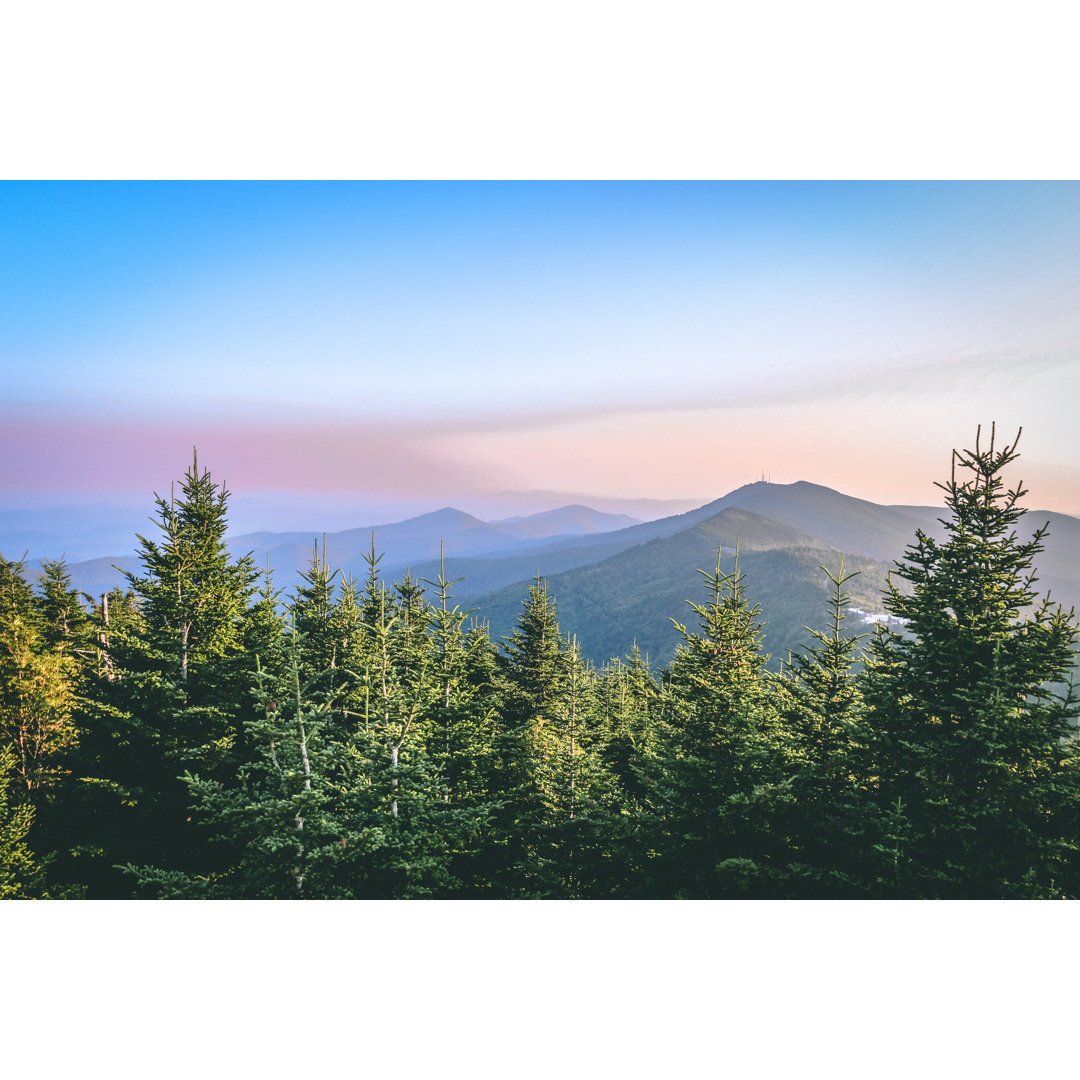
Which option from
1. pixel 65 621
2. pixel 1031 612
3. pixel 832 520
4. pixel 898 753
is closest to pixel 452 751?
pixel 898 753

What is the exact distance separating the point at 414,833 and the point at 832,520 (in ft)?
621

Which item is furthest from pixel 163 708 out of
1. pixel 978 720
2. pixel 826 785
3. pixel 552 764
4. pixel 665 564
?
pixel 665 564

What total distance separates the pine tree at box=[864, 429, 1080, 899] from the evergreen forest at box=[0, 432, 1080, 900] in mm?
23

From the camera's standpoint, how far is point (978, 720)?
4699 millimetres

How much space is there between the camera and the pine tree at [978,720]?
15.3ft

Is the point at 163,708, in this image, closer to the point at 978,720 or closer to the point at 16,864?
the point at 16,864

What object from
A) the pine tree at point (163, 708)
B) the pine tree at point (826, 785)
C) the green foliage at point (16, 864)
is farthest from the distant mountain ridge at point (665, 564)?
the pine tree at point (826, 785)

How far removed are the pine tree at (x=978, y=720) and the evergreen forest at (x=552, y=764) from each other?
2 cm

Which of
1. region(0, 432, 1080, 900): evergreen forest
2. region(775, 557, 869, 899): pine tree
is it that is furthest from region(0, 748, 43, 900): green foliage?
region(775, 557, 869, 899): pine tree

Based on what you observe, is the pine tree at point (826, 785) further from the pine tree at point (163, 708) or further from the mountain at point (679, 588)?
the mountain at point (679, 588)

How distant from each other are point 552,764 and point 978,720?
531cm

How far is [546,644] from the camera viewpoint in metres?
13.0

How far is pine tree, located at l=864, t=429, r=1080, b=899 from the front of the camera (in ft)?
15.3
